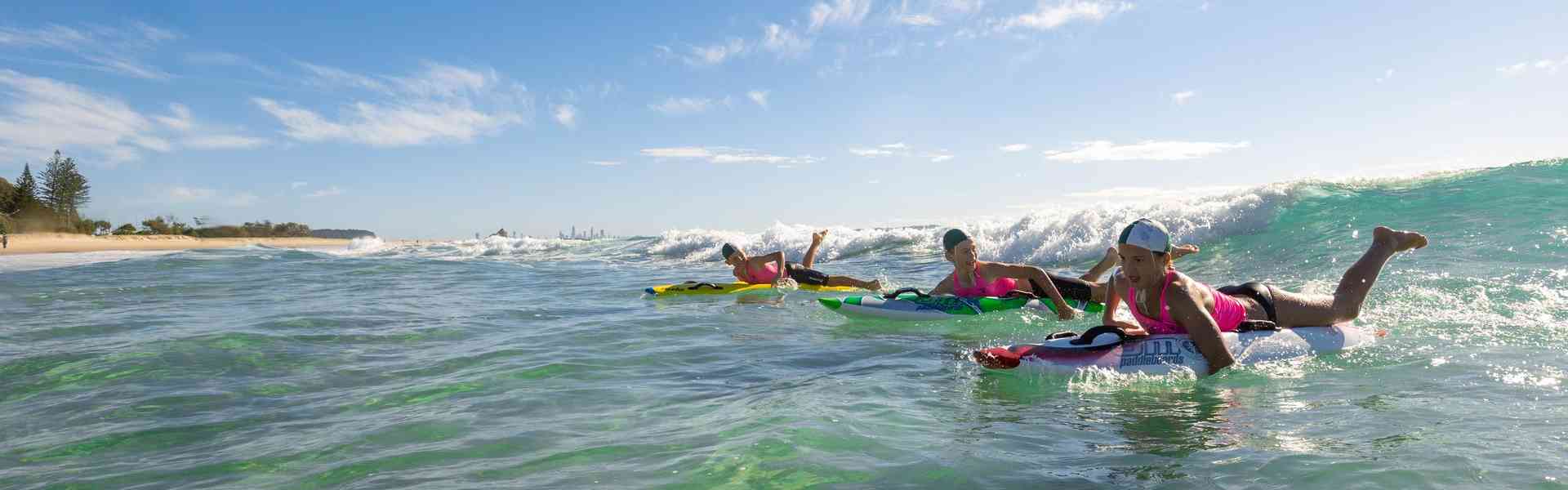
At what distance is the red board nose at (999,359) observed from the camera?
5.67 meters

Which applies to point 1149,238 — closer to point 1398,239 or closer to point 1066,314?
point 1398,239

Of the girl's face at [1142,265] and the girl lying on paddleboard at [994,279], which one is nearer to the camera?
the girl's face at [1142,265]

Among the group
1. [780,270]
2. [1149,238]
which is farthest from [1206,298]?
[780,270]

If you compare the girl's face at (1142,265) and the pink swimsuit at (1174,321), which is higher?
the girl's face at (1142,265)

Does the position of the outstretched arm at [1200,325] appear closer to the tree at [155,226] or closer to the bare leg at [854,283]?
the bare leg at [854,283]

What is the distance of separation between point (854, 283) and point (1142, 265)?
8.88m

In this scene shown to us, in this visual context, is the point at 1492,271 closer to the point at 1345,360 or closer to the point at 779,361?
the point at 1345,360

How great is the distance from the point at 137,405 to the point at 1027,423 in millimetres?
5845

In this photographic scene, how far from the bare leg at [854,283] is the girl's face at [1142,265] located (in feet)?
27.1

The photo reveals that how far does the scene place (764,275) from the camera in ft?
46.8

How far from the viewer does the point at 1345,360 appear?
600 cm

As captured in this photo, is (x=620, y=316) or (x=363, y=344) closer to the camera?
(x=363, y=344)

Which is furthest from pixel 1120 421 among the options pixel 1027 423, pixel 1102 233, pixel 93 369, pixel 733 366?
pixel 1102 233

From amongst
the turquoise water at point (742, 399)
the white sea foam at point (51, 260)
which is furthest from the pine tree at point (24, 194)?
the turquoise water at point (742, 399)
